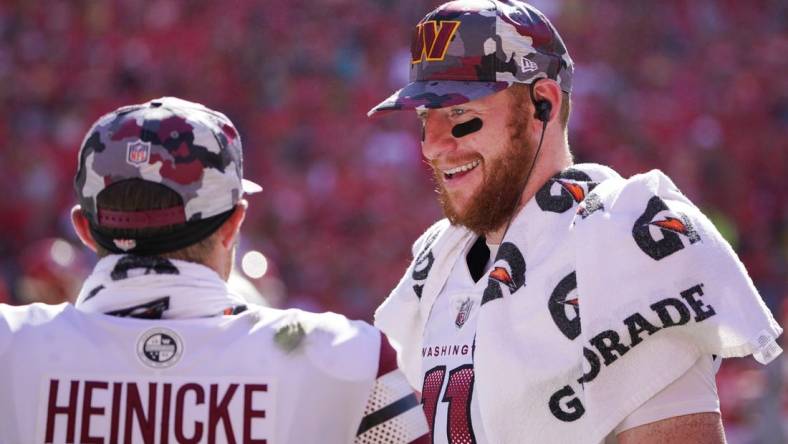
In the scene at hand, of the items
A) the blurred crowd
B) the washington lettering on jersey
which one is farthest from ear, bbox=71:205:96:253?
the blurred crowd

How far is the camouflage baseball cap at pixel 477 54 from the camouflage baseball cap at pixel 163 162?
697mm

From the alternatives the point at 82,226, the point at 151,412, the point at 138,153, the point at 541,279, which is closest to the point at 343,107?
the point at 541,279

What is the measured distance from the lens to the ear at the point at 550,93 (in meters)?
2.94

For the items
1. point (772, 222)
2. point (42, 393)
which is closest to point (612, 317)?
point (42, 393)

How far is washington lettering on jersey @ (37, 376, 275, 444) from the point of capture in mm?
2145

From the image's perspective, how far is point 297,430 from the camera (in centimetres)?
219

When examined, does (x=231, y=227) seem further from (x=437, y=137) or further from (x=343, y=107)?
(x=343, y=107)

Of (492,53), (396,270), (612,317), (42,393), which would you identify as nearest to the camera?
(42,393)

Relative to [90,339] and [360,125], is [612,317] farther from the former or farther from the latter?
[360,125]

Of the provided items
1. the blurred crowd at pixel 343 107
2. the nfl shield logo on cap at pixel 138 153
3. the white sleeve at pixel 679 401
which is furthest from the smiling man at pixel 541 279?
the blurred crowd at pixel 343 107

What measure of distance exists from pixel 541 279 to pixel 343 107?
9.10m

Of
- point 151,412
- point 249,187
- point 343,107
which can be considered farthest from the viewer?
point 343,107

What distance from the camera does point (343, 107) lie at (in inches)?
460

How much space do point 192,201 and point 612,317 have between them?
875mm
